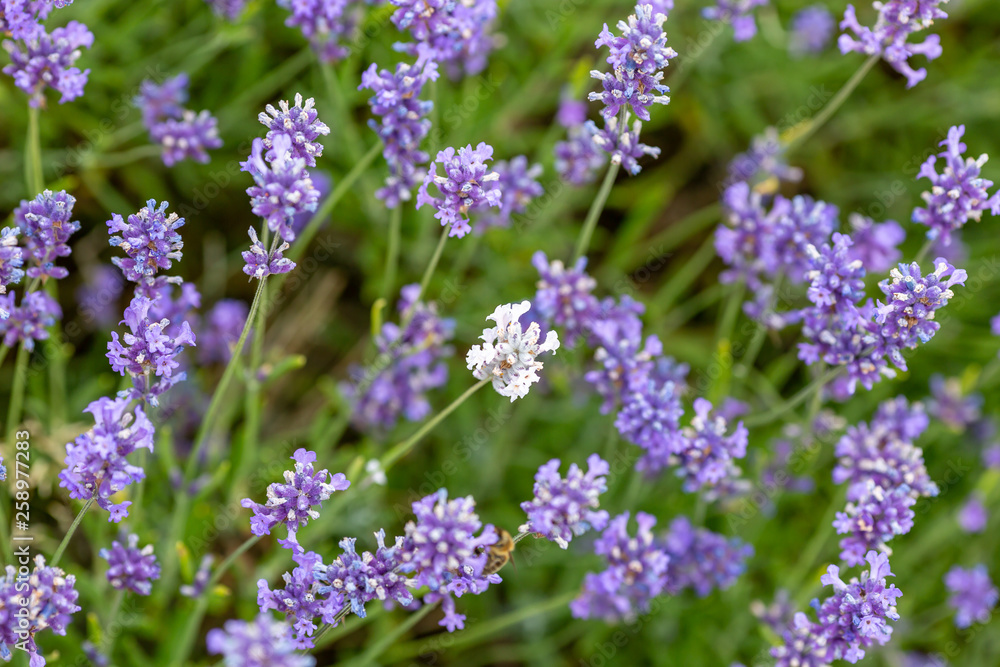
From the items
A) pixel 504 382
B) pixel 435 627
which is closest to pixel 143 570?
pixel 504 382

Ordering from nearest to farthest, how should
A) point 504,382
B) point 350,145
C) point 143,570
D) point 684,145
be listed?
point 504,382
point 143,570
point 350,145
point 684,145

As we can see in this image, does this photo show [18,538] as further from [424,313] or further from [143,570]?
[424,313]

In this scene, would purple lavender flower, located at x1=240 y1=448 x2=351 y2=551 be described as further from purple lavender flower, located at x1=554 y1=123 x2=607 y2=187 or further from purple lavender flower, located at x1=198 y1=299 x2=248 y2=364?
purple lavender flower, located at x1=554 y1=123 x2=607 y2=187

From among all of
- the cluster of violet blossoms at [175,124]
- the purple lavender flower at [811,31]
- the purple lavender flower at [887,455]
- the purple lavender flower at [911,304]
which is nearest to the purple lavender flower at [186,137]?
the cluster of violet blossoms at [175,124]

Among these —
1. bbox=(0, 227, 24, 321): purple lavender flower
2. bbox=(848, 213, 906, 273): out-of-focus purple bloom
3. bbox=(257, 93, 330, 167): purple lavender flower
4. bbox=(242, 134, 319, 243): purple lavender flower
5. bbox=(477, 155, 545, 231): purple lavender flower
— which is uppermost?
bbox=(477, 155, 545, 231): purple lavender flower

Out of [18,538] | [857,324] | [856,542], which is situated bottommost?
[856,542]

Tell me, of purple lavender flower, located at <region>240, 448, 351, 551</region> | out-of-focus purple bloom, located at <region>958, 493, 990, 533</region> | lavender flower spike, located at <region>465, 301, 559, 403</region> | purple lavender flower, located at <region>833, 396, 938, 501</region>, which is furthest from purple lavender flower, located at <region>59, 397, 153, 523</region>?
out-of-focus purple bloom, located at <region>958, 493, 990, 533</region>
